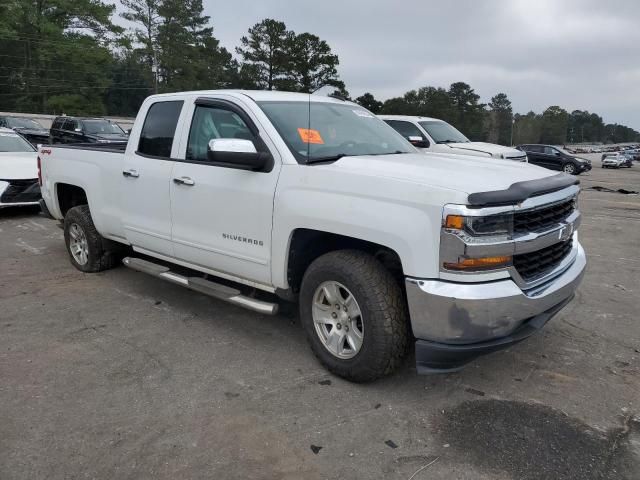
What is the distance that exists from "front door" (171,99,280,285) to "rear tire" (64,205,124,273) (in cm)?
170

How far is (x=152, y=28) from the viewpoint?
2413 inches

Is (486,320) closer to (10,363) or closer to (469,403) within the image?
(469,403)

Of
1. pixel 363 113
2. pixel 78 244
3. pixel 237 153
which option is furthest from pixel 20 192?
pixel 237 153

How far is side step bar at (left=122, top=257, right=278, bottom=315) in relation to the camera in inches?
149

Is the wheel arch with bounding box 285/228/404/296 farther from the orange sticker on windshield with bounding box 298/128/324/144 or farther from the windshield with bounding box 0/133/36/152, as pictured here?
the windshield with bounding box 0/133/36/152

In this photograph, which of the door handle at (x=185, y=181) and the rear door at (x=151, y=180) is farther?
the rear door at (x=151, y=180)

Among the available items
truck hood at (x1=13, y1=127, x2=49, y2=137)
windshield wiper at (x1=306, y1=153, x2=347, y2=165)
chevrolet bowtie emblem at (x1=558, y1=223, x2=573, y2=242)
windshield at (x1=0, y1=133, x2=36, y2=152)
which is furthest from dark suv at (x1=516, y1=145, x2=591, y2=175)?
windshield wiper at (x1=306, y1=153, x2=347, y2=165)

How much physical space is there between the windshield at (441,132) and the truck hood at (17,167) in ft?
27.4

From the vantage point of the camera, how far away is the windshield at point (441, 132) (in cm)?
1268

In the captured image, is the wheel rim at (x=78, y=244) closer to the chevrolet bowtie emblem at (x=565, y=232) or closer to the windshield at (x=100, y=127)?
the chevrolet bowtie emblem at (x=565, y=232)

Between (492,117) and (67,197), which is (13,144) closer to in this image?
(67,197)

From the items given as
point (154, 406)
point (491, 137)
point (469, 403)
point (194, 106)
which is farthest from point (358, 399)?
point (491, 137)

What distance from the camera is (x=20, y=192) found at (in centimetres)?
916

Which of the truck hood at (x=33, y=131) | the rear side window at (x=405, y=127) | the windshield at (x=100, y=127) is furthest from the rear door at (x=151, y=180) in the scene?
the truck hood at (x=33, y=131)
